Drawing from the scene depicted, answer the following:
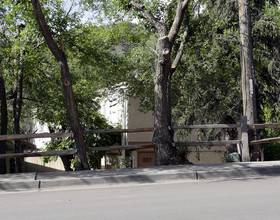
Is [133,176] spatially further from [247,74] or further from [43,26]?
[247,74]

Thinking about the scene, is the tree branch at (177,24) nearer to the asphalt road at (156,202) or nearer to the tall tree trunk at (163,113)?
the tall tree trunk at (163,113)

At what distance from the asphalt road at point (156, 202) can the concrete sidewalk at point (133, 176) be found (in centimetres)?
32

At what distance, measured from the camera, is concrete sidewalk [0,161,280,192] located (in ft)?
28.3

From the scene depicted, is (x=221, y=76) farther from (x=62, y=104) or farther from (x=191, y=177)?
(x=191, y=177)

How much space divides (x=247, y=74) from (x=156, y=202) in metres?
7.25

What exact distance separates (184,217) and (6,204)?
3.26m

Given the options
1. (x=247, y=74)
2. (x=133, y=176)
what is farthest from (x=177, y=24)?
(x=133, y=176)

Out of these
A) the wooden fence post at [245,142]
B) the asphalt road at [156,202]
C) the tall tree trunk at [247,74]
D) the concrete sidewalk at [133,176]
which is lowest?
the asphalt road at [156,202]

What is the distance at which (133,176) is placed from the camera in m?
8.92

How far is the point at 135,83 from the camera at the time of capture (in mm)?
20828

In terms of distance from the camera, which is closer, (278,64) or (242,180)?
(242,180)

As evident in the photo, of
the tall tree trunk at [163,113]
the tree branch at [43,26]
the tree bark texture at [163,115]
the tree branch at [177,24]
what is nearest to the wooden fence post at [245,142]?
the tree bark texture at [163,115]

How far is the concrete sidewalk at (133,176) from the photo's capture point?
862 centimetres

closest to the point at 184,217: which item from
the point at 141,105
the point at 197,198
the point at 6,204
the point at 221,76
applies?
the point at 197,198
